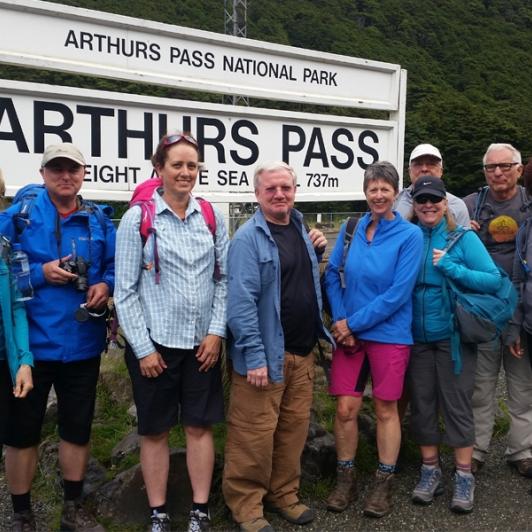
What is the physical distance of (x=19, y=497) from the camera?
319cm

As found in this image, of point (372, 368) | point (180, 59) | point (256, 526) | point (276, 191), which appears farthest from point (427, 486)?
point (180, 59)

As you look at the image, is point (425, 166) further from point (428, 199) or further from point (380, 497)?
point (380, 497)

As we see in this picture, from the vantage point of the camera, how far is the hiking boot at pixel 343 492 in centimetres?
353

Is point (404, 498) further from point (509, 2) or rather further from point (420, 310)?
point (509, 2)

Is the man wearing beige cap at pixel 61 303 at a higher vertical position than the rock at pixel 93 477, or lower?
higher

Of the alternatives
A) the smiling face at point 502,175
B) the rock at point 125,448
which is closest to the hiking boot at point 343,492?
the rock at point 125,448

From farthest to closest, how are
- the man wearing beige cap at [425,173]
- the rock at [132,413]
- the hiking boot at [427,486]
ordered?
the rock at [132,413]
the man wearing beige cap at [425,173]
the hiking boot at [427,486]

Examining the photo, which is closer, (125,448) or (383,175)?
(383,175)

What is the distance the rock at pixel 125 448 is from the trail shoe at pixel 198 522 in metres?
0.89

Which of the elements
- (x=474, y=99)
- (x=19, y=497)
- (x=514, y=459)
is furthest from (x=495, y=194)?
(x=474, y=99)

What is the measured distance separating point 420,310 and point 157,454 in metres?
1.71

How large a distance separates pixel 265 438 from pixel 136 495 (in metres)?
0.86

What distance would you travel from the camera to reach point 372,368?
11.7ft

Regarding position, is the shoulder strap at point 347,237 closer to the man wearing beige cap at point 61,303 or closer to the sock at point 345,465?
the sock at point 345,465
